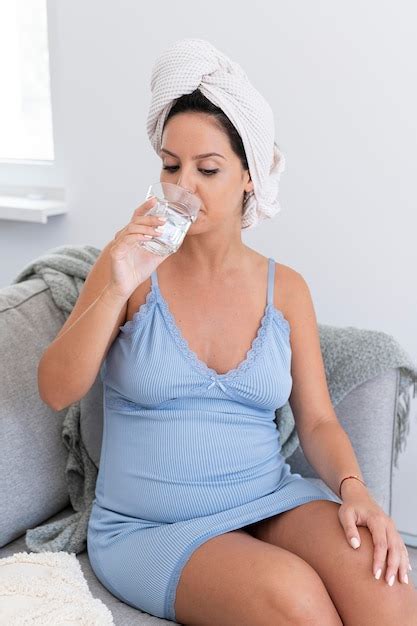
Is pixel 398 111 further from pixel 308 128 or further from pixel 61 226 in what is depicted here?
pixel 61 226

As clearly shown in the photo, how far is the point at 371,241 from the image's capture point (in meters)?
2.41

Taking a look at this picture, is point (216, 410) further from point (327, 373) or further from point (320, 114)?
point (320, 114)

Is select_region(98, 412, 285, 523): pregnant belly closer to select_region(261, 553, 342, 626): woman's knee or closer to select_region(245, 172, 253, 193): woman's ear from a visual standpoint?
select_region(261, 553, 342, 626): woman's knee

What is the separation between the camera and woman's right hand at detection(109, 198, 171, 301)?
4.83ft

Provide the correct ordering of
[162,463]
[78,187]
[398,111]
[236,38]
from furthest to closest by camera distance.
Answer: [78,187], [236,38], [398,111], [162,463]

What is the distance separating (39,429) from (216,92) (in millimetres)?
781

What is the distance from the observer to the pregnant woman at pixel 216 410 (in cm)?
146

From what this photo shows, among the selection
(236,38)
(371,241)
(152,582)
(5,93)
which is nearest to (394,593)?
(152,582)

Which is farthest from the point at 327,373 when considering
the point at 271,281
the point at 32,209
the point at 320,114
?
the point at 32,209

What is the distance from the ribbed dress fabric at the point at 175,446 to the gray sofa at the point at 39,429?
16 cm

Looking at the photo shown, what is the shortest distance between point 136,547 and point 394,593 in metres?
0.45

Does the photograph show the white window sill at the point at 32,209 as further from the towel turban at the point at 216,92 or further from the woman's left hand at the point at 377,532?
the woman's left hand at the point at 377,532

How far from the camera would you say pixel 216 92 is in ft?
5.35

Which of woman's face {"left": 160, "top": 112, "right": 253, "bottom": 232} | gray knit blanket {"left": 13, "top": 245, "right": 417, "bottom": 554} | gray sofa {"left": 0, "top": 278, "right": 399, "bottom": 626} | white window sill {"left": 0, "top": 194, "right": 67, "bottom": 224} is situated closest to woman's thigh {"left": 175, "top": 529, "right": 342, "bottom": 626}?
gray sofa {"left": 0, "top": 278, "right": 399, "bottom": 626}
